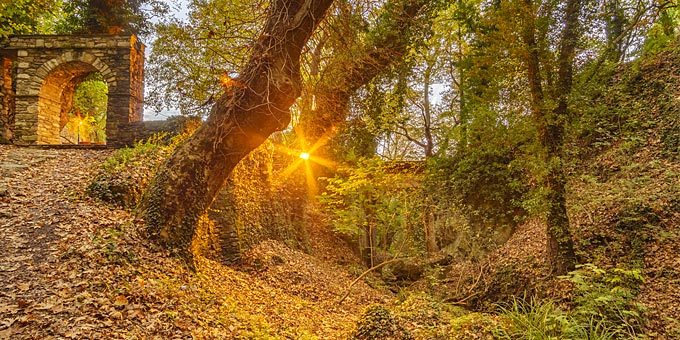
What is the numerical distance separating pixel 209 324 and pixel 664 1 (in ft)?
33.5

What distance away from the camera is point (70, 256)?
3.86 meters

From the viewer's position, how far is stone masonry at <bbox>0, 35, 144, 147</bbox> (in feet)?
35.8

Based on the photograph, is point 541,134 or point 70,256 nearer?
point 70,256

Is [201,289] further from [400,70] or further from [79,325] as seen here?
[400,70]

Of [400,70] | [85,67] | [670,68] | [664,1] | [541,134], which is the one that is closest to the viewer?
[541,134]

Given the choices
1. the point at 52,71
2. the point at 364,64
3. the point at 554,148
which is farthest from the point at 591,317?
the point at 52,71

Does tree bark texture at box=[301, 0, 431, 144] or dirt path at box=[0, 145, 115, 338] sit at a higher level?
tree bark texture at box=[301, 0, 431, 144]

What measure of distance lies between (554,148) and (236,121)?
18.5ft

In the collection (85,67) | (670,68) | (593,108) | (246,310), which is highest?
(85,67)

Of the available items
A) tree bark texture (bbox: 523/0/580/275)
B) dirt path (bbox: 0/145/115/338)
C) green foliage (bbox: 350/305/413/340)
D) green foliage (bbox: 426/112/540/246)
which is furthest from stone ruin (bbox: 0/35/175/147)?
tree bark texture (bbox: 523/0/580/275)

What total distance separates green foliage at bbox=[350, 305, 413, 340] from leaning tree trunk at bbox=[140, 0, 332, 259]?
294cm

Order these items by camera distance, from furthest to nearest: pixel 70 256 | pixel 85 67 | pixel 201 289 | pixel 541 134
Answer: pixel 85 67
pixel 541 134
pixel 201 289
pixel 70 256

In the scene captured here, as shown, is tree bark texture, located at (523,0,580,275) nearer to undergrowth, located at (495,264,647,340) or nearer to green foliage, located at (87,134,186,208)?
undergrowth, located at (495,264,647,340)

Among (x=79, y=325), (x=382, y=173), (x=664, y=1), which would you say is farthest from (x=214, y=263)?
(x=664, y=1)
